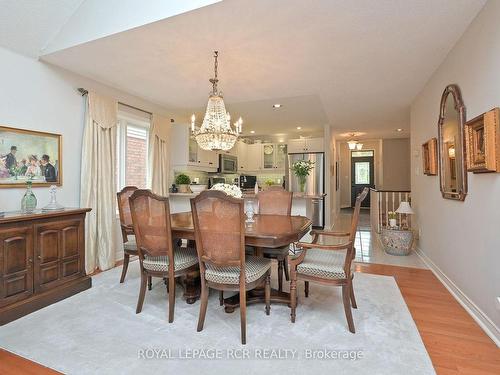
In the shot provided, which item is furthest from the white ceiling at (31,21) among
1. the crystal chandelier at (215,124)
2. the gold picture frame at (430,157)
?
the gold picture frame at (430,157)

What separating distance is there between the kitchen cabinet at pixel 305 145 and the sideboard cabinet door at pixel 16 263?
19.2 ft

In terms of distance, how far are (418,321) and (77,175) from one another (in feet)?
13.0

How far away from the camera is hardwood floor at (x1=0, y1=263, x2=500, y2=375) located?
1.71 m

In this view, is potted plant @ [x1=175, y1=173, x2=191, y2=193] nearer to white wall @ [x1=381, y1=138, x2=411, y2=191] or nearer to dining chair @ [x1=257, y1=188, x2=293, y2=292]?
dining chair @ [x1=257, y1=188, x2=293, y2=292]

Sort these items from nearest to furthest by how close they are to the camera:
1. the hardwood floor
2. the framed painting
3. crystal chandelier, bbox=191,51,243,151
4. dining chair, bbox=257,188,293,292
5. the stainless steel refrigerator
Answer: the hardwood floor → the framed painting → crystal chandelier, bbox=191,51,243,151 → dining chair, bbox=257,188,293,292 → the stainless steel refrigerator

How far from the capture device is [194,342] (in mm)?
1968

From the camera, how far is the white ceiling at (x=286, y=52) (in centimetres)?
213

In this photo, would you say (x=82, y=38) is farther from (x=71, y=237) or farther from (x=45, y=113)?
(x=71, y=237)

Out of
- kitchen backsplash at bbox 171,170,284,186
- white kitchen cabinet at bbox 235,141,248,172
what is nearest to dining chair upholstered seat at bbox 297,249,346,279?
kitchen backsplash at bbox 171,170,284,186

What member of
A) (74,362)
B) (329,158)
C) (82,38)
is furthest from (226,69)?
(329,158)

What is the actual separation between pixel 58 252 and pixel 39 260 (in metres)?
0.19

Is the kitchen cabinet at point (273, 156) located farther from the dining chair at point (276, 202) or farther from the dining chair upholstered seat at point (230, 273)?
the dining chair upholstered seat at point (230, 273)

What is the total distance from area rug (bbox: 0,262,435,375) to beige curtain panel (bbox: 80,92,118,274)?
955 mm

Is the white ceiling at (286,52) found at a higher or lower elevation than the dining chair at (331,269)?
higher
